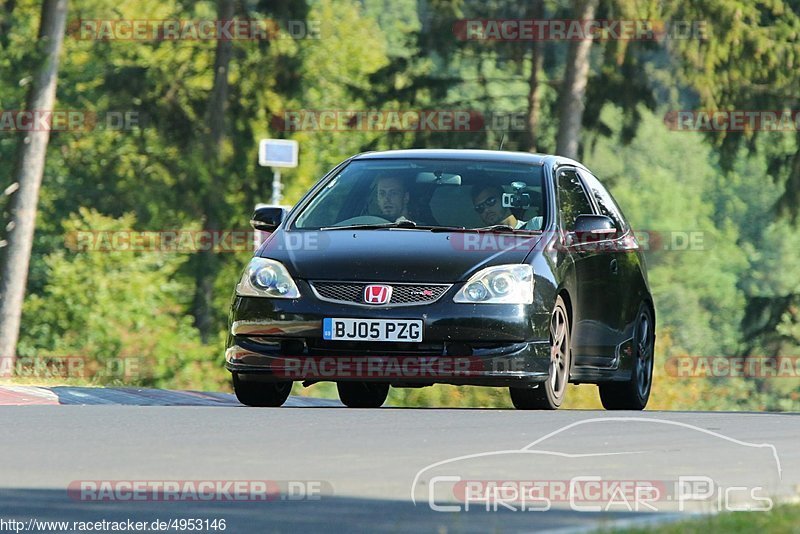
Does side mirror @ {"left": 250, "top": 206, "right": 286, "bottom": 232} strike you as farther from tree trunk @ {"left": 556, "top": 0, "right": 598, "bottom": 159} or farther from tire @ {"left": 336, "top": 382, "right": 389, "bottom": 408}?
tree trunk @ {"left": 556, "top": 0, "right": 598, "bottom": 159}

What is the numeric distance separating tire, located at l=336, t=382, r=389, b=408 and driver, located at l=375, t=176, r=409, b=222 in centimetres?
218

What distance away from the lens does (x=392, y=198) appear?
1398 centimetres

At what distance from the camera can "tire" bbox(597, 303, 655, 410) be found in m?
15.1

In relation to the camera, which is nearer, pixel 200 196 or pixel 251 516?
pixel 251 516

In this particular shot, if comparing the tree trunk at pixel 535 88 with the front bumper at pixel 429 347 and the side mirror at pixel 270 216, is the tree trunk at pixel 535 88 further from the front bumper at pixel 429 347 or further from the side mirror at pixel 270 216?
the front bumper at pixel 429 347

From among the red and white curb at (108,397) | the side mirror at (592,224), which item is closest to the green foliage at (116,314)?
the red and white curb at (108,397)

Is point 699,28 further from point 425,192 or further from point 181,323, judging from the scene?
point 425,192

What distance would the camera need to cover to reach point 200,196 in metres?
44.4

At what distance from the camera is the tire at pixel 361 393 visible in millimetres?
15789

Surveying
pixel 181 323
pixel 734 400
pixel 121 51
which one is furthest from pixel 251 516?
pixel 734 400

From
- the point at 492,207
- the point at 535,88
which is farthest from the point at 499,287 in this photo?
the point at 535,88

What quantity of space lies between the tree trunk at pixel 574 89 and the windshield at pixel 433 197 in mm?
22287

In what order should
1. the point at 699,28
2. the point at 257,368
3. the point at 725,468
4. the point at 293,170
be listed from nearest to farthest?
1. the point at 725,468
2. the point at 257,368
3. the point at 699,28
4. the point at 293,170

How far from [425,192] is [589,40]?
2382 centimetres
